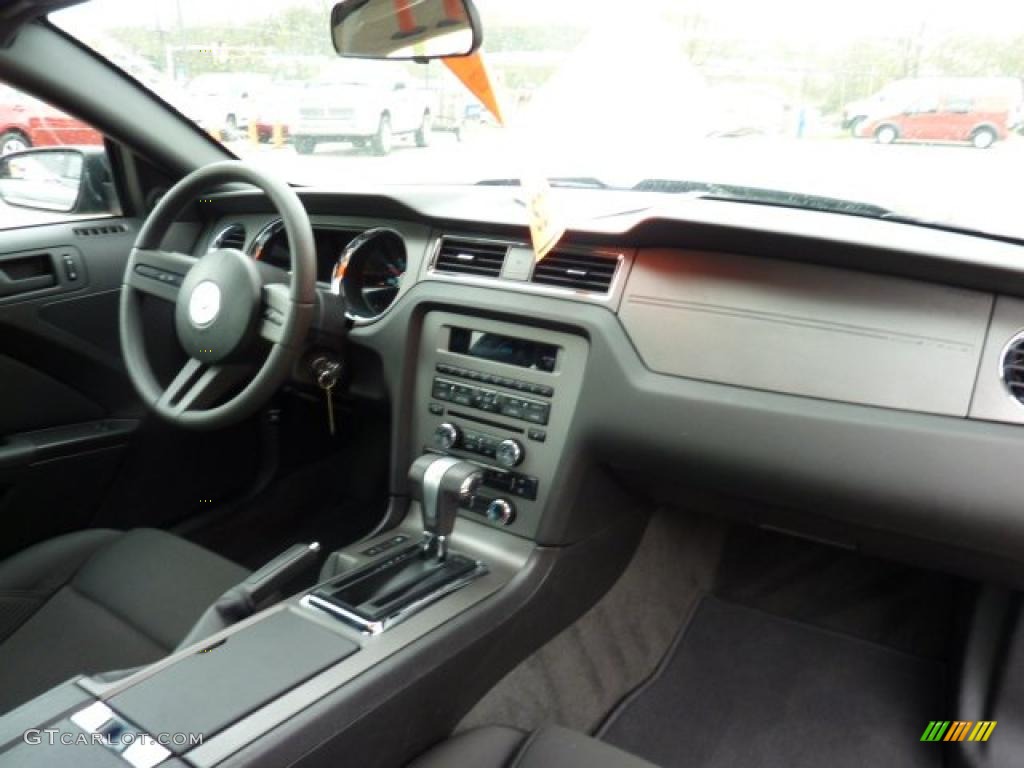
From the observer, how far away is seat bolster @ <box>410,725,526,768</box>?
1384 millimetres

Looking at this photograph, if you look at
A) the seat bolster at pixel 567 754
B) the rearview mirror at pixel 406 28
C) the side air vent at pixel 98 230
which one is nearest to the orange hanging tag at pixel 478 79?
the rearview mirror at pixel 406 28

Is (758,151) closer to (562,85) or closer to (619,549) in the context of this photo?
(562,85)

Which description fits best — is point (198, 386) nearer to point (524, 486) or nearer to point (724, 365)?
point (524, 486)

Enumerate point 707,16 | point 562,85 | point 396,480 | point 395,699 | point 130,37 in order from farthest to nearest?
point 130,37 < point 396,480 < point 707,16 < point 562,85 < point 395,699

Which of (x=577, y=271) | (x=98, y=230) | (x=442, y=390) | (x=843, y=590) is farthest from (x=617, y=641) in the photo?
(x=98, y=230)

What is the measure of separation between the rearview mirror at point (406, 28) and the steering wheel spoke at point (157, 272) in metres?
0.64

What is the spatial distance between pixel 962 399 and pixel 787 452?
0.29 metres

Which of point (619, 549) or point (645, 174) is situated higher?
point (645, 174)

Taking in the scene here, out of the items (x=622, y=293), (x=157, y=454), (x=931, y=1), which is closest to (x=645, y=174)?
Answer: (x=622, y=293)

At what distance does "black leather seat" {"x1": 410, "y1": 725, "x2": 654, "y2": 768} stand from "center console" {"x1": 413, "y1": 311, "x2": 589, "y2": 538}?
43cm

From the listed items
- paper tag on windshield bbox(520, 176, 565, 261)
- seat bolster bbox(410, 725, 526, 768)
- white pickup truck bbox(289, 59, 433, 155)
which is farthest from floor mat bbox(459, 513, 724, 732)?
white pickup truck bbox(289, 59, 433, 155)

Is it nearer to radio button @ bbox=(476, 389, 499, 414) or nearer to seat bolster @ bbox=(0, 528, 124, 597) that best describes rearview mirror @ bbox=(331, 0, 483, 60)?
radio button @ bbox=(476, 389, 499, 414)

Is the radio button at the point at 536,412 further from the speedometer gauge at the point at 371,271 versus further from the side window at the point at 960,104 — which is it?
the side window at the point at 960,104

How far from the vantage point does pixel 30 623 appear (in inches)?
70.0
